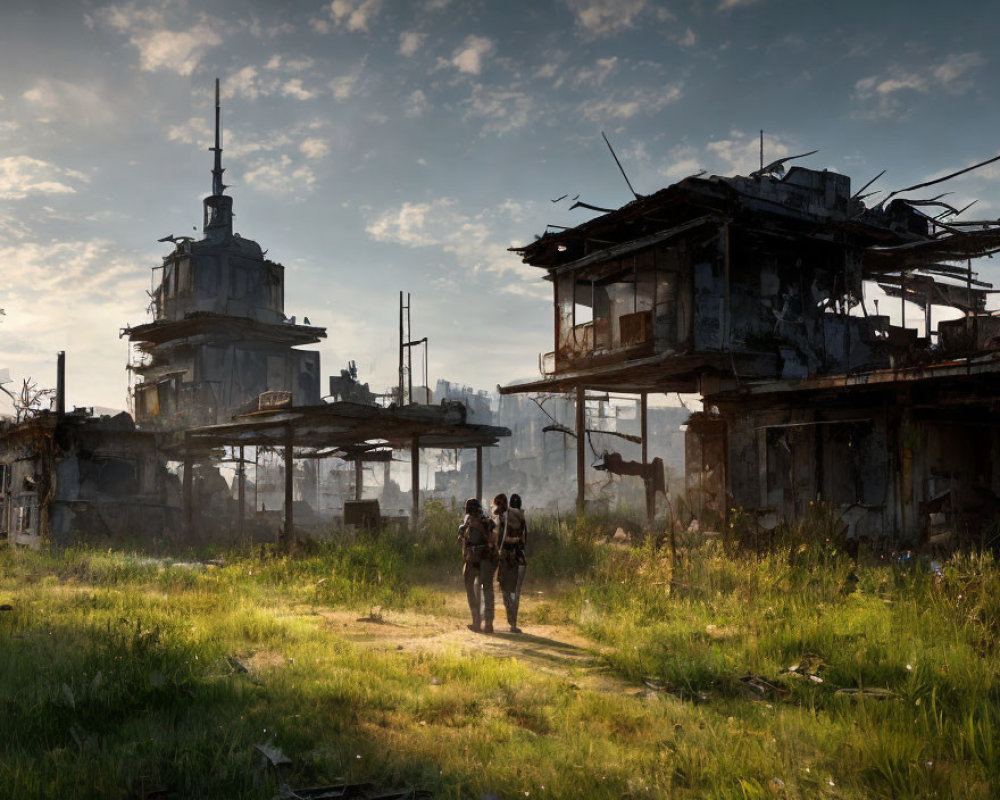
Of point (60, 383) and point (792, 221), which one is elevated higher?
point (792, 221)

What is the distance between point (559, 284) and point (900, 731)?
18.1 meters

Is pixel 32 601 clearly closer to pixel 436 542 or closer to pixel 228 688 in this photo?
pixel 228 688

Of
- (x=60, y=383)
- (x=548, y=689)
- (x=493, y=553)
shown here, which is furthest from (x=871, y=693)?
(x=60, y=383)

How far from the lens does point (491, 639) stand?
31.8ft

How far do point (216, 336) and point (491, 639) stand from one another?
1074 inches

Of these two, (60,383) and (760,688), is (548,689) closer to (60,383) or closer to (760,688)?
(760,688)

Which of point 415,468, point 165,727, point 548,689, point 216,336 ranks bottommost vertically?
point 548,689

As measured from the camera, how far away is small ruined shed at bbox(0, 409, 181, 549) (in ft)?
70.9

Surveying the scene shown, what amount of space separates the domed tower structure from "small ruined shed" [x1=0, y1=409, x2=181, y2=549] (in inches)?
318

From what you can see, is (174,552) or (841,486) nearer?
(841,486)

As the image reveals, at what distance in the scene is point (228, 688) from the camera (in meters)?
6.63

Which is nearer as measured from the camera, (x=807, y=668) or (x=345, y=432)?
(x=807, y=668)

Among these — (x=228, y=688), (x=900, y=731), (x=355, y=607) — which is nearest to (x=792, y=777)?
(x=900, y=731)

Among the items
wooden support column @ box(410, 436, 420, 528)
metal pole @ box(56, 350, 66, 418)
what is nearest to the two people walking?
wooden support column @ box(410, 436, 420, 528)
